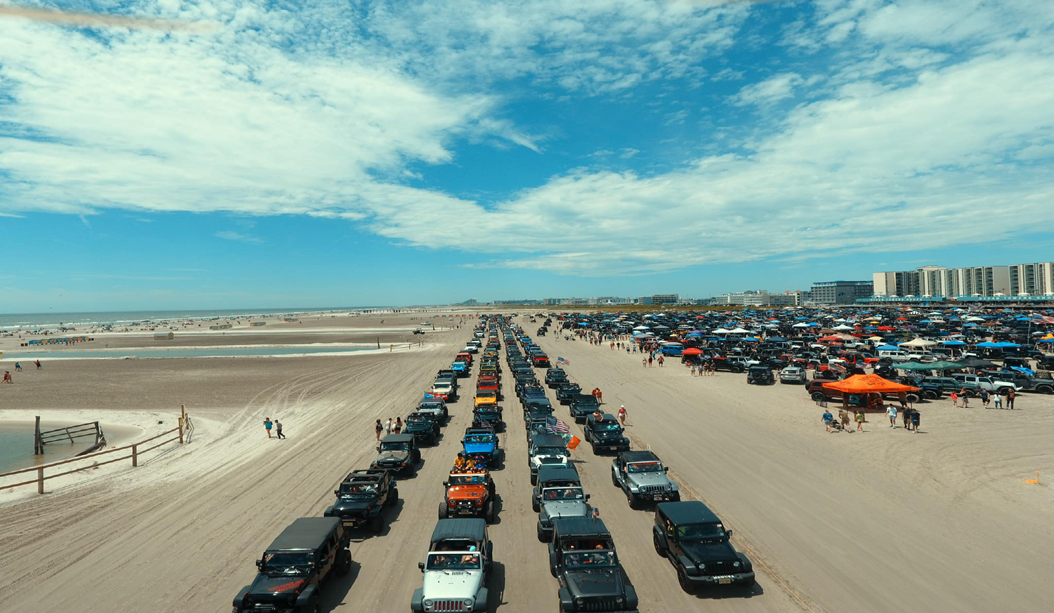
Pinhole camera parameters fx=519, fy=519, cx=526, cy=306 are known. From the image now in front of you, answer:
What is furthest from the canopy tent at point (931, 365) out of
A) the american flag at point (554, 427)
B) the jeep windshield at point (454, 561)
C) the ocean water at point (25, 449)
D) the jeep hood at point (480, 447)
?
the ocean water at point (25, 449)

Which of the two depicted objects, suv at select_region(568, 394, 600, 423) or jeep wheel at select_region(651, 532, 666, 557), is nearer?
jeep wheel at select_region(651, 532, 666, 557)

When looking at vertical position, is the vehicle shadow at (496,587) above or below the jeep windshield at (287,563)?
below

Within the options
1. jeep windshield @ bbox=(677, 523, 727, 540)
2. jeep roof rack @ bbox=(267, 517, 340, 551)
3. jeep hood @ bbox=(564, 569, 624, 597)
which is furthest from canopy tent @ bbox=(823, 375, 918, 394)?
jeep roof rack @ bbox=(267, 517, 340, 551)

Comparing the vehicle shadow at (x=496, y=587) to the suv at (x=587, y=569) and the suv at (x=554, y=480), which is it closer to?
the suv at (x=587, y=569)

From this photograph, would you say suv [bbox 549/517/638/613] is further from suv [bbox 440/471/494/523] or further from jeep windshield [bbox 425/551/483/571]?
suv [bbox 440/471/494/523]

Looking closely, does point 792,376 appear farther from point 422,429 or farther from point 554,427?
point 422,429
